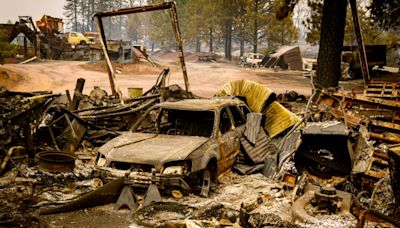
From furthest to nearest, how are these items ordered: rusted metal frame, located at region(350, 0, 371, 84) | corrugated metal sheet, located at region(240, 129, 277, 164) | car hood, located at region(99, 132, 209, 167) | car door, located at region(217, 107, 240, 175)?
1. rusted metal frame, located at region(350, 0, 371, 84)
2. corrugated metal sheet, located at region(240, 129, 277, 164)
3. car door, located at region(217, 107, 240, 175)
4. car hood, located at region(99, 132, 209, 167)

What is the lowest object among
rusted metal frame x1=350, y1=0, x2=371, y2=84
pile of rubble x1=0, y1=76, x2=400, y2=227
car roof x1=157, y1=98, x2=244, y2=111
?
pile of rubble x1=0, y1=76, x2=400, y2=227

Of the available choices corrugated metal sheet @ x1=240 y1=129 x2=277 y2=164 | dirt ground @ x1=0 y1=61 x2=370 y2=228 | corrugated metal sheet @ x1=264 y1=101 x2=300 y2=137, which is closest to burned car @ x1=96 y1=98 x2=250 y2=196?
corrugated metal sheet @ x1=240 y1=129 x2=277 y2=164

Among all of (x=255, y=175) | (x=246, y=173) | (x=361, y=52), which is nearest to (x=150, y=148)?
(x=246, y=173)

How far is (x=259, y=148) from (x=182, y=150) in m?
2.45

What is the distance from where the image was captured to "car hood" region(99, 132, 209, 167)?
6289mm

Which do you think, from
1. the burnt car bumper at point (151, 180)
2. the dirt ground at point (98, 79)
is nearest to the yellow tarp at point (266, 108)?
the burnt car bumper at point (151, 180)

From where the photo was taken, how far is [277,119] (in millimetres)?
9781

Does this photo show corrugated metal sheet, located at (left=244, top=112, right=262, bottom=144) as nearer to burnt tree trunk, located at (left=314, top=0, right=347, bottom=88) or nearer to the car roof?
the car roof

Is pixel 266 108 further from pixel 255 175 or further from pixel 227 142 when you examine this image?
pixel 227 142

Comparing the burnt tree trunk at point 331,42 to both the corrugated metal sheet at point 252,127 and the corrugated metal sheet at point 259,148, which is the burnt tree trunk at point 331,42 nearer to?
the corrugated metal sheet at point 259,148

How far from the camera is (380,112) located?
300 inches

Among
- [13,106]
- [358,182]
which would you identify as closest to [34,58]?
[13,106]

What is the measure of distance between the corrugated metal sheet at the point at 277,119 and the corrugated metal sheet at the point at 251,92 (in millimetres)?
265

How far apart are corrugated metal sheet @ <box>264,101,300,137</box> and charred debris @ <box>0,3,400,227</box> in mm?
27
